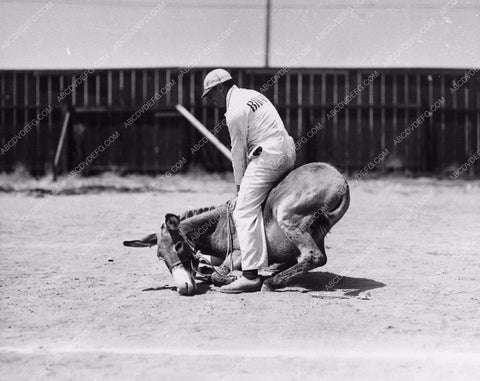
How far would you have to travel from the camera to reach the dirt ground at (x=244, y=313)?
488 centimetres

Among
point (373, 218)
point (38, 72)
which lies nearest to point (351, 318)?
point (373, 218)

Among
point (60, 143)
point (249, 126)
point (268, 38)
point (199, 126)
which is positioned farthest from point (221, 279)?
point (268, 38)

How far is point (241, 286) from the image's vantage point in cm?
→ 716

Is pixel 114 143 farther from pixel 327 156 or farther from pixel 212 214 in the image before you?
pixel 212 214

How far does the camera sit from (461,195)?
634 inches

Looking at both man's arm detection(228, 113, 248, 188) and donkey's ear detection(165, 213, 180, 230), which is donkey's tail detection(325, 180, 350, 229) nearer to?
man's arm detection(228, 113, 248, 188)

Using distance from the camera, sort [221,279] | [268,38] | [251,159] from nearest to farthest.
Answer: [251,159], [221,279], [268,38]

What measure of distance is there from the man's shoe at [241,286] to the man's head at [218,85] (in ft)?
5.13

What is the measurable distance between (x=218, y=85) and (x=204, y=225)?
1334 mm

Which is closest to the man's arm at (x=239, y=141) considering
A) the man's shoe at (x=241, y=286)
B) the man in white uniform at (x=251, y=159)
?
the man in white uniform at (x=251, y=159)

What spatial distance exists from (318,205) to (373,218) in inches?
228

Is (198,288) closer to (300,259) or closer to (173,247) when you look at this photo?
(173,247)

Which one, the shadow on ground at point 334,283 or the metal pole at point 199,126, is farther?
the metal pole at point 199,126

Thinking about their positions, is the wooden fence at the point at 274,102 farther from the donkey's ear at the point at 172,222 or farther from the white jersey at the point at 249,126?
the white jersey at the point at 249,126
